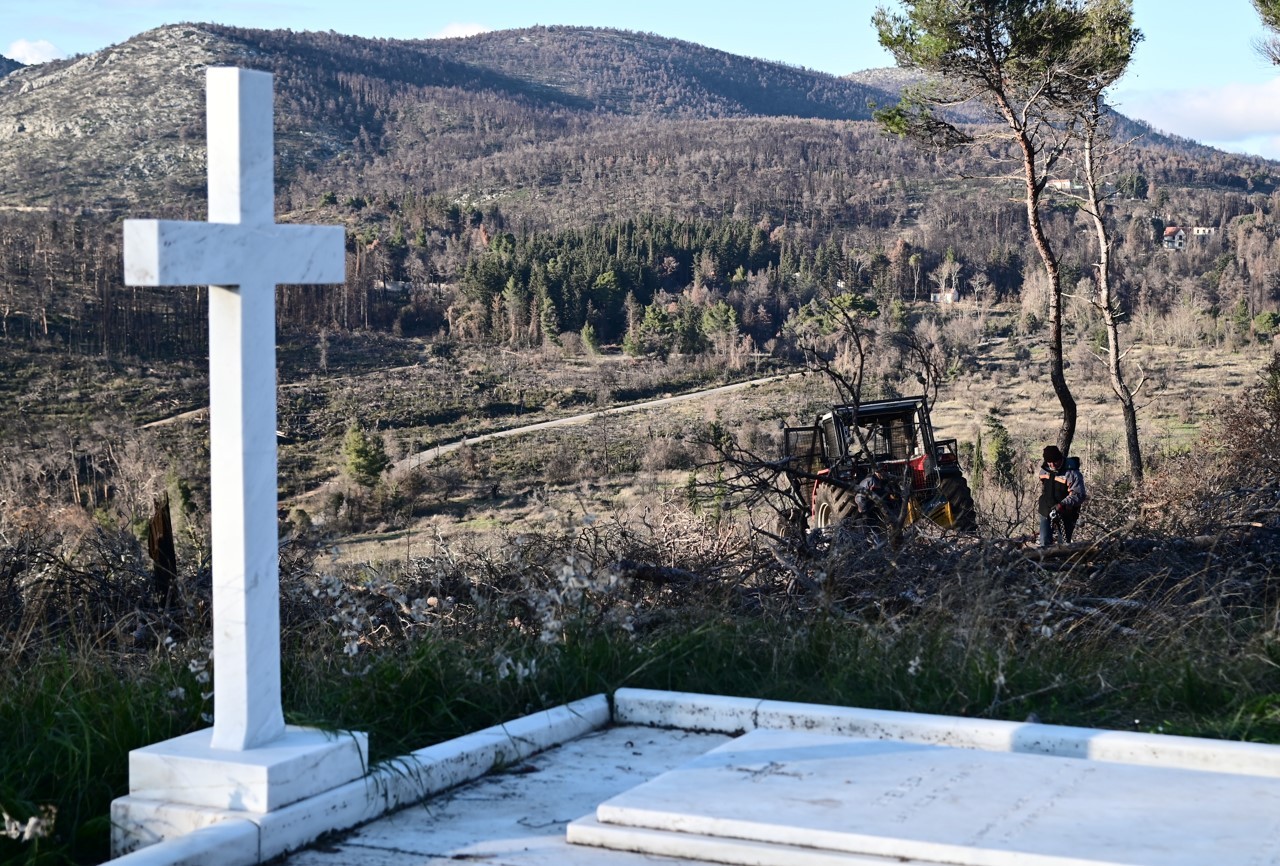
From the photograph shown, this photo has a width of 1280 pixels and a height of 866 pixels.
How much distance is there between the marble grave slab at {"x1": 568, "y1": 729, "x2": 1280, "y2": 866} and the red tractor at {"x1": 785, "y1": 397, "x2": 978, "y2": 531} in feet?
19.8

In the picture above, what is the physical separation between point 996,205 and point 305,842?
89442 millimetres

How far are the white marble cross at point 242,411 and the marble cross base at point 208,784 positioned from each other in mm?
128

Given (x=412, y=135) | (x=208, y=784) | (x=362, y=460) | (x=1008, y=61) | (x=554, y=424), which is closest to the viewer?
(x=208, y=784)

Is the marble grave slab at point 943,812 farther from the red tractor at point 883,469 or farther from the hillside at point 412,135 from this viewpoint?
the hillside at point 412,135

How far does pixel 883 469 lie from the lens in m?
13.2

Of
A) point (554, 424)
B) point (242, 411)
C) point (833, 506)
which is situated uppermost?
point (242, 411)

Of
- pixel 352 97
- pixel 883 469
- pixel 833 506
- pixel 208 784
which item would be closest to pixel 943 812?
pixel 208 784

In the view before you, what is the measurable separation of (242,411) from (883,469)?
373 inches

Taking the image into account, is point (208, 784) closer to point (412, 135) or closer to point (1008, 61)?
point (1008, 61)

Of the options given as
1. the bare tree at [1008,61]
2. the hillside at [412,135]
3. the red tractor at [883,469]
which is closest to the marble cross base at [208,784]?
the red tractor at [883,469]

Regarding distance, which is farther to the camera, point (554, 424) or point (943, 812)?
point (554, 424)

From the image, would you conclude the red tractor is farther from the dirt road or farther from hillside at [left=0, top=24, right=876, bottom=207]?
hillside at [left=0, top=24, right=876, bottom=207]

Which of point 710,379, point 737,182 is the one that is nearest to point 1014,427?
point 710,379

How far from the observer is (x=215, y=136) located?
4582 mm
